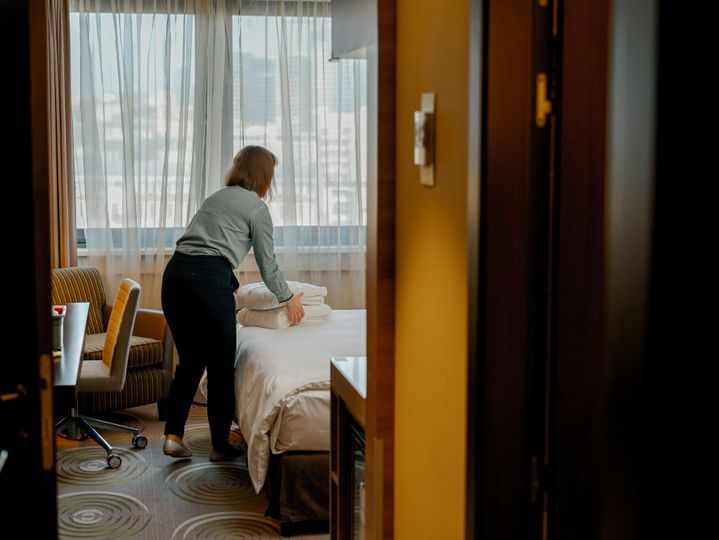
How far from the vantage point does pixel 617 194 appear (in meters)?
0.61

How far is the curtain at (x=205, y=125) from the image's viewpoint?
5859 millimetres

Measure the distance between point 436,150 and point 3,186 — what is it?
→ 80 cm

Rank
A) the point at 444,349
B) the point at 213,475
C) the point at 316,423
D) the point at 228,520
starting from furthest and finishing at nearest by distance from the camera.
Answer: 1. the point at 213,475
2. the point at 228,520
3. the point at 316,423
4. the point at 444,349

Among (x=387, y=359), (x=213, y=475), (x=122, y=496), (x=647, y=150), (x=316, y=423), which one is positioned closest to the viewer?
(x=647, y=150)

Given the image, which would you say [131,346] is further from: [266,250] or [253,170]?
[253,170]

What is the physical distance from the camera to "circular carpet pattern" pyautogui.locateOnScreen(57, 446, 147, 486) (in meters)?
4.20

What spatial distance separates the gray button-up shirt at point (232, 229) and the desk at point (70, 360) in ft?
2.02

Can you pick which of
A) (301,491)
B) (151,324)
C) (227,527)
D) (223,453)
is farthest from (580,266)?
(151,324)

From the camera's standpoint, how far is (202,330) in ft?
14.1

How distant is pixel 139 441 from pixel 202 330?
2.74 ft

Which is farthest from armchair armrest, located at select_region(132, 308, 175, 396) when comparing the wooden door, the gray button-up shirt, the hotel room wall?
the wooden door

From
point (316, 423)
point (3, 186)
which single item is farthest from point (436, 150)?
point (316, 423)

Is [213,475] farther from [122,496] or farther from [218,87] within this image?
[218,87]

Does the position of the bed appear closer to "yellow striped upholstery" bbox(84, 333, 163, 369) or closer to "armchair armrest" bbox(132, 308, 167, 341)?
"yellow striped upholstery" bbox(84, 333, 163, 369)
